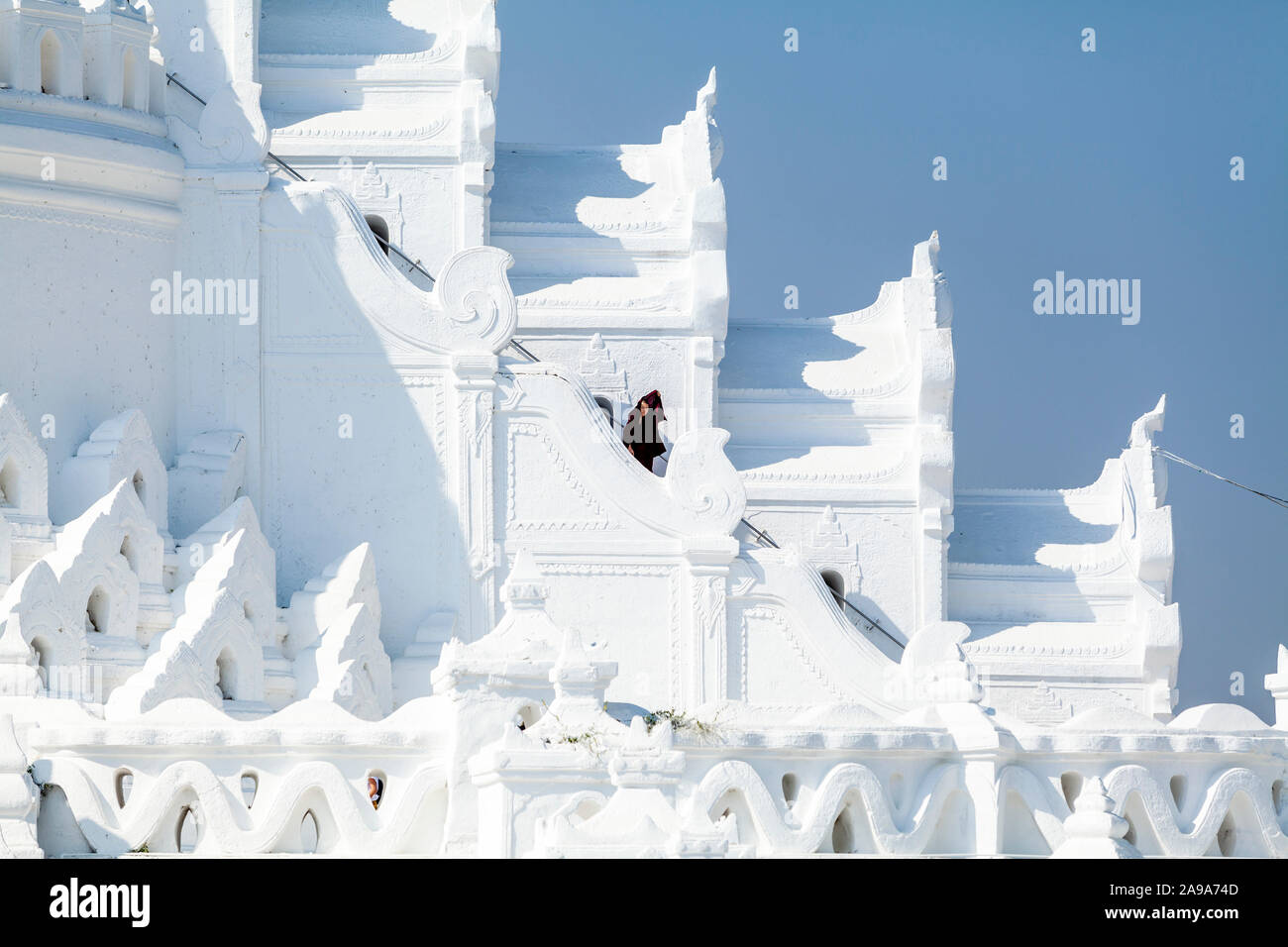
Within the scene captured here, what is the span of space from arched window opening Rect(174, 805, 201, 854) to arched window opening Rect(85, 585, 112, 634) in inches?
126

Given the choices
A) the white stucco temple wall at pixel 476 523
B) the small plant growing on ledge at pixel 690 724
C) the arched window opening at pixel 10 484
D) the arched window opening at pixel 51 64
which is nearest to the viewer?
the small plant growing on ledge at pixel 690 724

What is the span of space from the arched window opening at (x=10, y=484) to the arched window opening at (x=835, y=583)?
10.3 meters

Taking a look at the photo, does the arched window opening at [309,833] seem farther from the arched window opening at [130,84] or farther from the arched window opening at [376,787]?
the arched window opening at [130,84]

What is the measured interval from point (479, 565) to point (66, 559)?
4.78m

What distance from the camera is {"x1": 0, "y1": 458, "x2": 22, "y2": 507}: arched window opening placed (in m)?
24.0

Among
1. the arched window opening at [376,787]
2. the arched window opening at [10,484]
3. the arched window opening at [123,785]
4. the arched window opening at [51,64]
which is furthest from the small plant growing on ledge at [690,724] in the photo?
the arched window opening at [51,64]

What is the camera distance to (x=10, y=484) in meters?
24.0

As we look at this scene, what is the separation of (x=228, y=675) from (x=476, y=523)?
3753 millimetres

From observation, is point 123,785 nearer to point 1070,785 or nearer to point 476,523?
point 1070,785

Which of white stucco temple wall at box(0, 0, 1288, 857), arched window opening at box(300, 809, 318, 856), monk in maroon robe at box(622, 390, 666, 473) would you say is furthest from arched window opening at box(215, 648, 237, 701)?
monk in maroon robe at box(622, 390, 666, 473)

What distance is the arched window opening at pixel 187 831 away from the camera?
60.1 feet

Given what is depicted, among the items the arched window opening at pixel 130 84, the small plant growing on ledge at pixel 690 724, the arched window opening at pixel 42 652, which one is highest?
the arched window opening at pixel 130 84

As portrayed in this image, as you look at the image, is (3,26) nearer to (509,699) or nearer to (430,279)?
(430,279)

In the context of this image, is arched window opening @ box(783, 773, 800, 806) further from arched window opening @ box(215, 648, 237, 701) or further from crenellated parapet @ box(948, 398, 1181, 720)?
crenellated parapet @ box(948, 398, 1181, 720)
